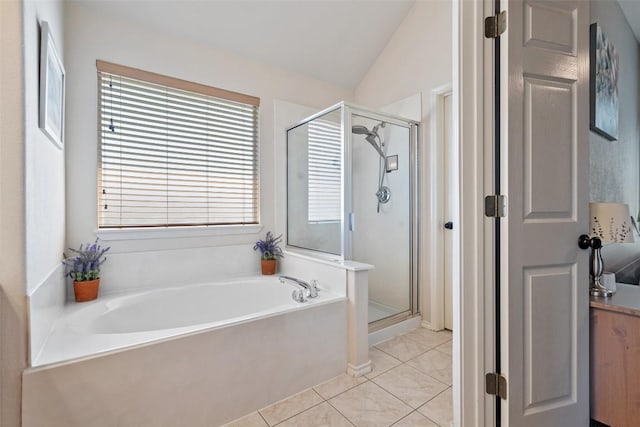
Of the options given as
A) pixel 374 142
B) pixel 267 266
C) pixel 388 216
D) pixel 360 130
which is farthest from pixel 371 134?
pixel 267 266

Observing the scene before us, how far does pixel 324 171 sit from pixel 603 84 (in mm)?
1908

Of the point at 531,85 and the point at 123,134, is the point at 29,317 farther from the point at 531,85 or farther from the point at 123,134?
the point at 531,85

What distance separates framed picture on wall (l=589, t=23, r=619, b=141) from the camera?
5.52 ft

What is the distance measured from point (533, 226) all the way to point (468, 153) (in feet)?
1.33

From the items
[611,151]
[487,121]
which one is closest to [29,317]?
[487,121]

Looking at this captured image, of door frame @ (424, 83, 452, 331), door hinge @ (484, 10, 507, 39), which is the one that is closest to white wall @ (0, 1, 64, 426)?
door hinge @ (484, 10, 507, 39)

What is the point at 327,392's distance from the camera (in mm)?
1793

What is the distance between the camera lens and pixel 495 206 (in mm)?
1278

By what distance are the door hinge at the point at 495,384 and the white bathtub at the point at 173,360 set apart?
2.99 feet

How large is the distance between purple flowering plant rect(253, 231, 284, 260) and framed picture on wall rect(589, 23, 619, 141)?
92.9 inches

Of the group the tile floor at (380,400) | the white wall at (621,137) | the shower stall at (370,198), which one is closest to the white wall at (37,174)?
the tile floor at (380,400)

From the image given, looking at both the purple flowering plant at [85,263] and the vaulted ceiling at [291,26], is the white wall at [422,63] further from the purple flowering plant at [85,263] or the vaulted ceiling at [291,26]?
the purple flowering plant at [85,263]

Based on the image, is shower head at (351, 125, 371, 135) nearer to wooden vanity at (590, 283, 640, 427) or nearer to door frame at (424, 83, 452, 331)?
door frame at (424, 83, 452, 331)

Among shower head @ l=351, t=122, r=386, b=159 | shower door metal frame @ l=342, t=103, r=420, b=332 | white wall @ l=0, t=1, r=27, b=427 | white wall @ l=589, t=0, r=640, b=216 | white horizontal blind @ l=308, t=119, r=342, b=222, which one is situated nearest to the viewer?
white wall @ l=0, t=1, r=27, b=427
